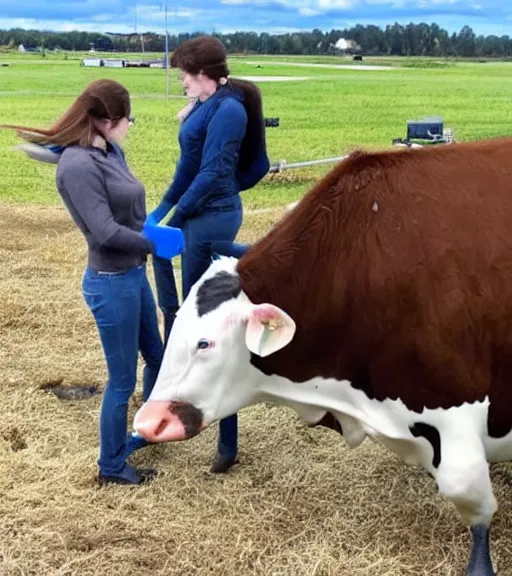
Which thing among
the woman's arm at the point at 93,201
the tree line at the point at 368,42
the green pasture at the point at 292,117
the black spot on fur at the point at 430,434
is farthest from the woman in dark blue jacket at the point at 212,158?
the tree line at the point at 368,42

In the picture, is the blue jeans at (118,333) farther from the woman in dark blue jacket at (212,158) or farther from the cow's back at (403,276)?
the cow's back at (403,276)

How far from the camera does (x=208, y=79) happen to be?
4324mm

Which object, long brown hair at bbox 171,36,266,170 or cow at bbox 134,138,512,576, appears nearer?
cow at bbox 134,138,512,576

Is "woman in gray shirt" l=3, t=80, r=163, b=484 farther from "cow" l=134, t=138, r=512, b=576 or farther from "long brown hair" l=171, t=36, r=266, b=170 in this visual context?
"cow" l=134, t=138, r=512, b=576

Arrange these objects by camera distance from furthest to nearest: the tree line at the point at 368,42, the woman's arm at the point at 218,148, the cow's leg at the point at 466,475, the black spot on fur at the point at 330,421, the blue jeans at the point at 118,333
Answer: the tree line at the point at 368,42
the woman's arm at the point at 218,148
the blue jeans at the point at 118,333
the black spot on fur at the point at 330,421
the cow's leg at the point at 466,475

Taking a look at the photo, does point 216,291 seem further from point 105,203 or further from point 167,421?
point 105,203

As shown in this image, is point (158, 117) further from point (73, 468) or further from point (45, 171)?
point (73, 468)

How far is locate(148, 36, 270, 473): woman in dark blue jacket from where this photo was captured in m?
4.27

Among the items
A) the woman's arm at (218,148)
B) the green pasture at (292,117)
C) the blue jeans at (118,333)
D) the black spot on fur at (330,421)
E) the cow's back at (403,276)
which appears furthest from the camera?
the green pasture at (292,117)

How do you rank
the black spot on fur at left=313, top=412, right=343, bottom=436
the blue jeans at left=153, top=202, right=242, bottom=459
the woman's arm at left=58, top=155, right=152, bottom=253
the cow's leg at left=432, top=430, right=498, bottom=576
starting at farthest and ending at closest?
the blue jeans at left=153, top=202, right=242, bottom=459 < the woman's arm at left=58, top=155, right=152, bottom=253 < the black spot on fur at left=313, top=412, right=343, bottom=436 < the cow's leg at left=432, top=430, right=498, bottom=576

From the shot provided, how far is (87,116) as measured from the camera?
391 centimetres

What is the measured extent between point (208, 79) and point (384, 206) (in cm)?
146

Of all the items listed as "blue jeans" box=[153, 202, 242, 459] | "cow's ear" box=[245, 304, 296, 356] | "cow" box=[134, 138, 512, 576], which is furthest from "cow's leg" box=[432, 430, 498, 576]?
"blue jeans" box=[153, 202, 242, 459]

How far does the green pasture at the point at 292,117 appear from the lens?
1429 centimetres
